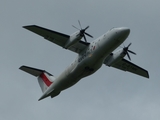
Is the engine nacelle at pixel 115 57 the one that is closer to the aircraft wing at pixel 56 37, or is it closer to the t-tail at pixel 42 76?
the aircraft wing at pixel 56 37

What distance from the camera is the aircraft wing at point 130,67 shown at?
138 feet

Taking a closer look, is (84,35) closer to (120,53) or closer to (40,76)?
(120,53)

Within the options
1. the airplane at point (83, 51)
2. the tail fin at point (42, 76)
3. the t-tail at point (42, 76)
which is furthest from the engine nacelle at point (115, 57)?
the tail fin at point (42, 76)

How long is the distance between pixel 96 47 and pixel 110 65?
5.02m

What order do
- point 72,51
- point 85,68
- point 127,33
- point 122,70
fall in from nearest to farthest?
point 127,33 < point 85,68 < point 72,51 < point 122,70

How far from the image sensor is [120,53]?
38.5 m

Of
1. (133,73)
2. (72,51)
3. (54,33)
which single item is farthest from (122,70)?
(54,33)

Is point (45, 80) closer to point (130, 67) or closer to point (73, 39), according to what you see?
point (73, 39)

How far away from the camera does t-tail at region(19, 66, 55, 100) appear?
41.9m

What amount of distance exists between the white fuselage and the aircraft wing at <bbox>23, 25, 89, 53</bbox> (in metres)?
0.74

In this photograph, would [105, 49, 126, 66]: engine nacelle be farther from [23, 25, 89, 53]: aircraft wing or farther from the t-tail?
the t-tail

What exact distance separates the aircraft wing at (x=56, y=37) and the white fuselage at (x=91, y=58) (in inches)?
29.2

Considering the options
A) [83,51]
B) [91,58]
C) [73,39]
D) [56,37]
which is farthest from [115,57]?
[56,37]

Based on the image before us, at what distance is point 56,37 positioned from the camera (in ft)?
121
